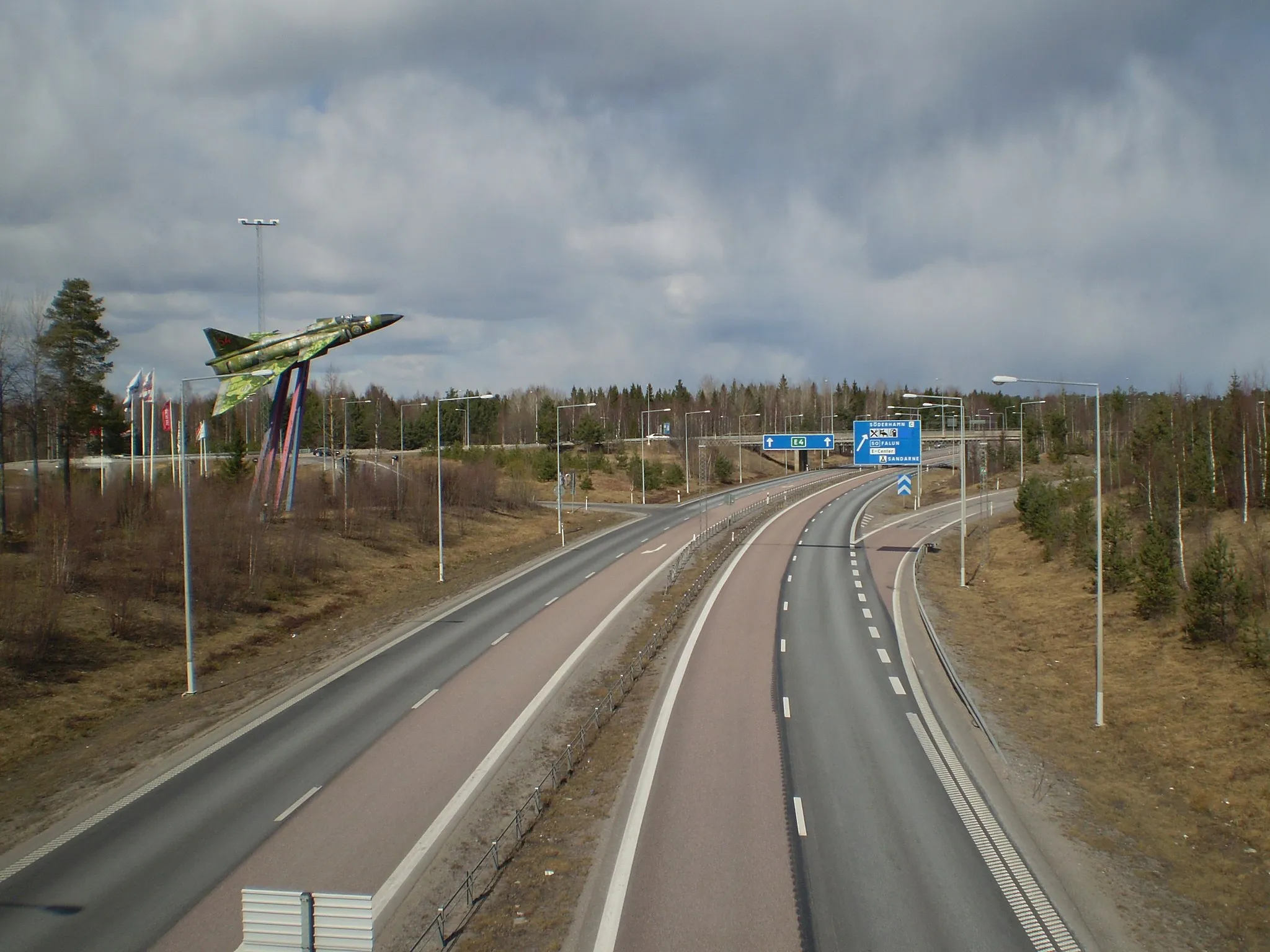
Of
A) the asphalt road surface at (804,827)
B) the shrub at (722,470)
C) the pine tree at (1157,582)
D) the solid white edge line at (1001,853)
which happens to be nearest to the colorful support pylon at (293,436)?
the asphalt road surface at (804,827)

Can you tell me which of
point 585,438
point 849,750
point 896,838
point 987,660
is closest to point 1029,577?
point 987,660

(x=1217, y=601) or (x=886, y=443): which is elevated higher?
(x=886, y=443)

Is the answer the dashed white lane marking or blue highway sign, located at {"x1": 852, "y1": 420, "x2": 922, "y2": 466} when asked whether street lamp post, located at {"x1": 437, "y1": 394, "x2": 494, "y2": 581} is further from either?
blue highway sign, located at {"x1": 852, "y1": 420, "x2": 922, "y2": 466}

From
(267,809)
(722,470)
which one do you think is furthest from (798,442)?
(267,809)

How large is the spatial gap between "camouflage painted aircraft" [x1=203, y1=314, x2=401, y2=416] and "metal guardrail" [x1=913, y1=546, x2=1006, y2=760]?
35564 mm

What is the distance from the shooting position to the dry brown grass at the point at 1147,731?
14.0 metres

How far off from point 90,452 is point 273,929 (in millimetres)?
94812

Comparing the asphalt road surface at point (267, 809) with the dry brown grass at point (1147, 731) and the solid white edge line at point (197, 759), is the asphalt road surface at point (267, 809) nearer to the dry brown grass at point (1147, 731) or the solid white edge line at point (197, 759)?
the solid white edge line at point (197, 759)

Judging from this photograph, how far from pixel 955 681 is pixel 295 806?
1758 cm

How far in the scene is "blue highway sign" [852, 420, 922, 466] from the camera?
179 feet

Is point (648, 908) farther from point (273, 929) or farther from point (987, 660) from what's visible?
point (987, 660)

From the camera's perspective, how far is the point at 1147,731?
2142 centimetres

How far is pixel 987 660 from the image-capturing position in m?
28.1

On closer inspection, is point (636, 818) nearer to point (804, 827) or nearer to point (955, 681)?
point (804, 827)
